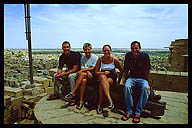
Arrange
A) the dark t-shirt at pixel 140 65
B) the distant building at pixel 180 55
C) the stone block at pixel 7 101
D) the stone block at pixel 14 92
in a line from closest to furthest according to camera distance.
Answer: the dark t-shirt at pixel 140 65, the stone block at pixel 7 101, the stone block at pixel 14 92, the distant building at pixel 180 55

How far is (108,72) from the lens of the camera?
384 cm

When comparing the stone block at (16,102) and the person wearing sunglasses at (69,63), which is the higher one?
the person wearing sunglasses at (69,63)

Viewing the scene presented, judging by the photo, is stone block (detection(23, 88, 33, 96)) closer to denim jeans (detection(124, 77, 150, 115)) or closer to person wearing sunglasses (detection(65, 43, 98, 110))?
person wearing sunglasses (detection(65, 43, 98, 110))

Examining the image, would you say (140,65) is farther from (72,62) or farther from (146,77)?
(72,62)

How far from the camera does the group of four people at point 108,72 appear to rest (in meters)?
3.41

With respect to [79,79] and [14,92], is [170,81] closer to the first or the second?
[79,79]

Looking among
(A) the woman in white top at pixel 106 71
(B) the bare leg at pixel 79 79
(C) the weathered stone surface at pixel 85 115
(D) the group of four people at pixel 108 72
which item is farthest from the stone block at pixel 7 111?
(A) the woman in white top at pixel 106 71

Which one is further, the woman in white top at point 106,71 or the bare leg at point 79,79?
the bare leg at point 79,79

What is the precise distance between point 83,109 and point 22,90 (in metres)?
3.61

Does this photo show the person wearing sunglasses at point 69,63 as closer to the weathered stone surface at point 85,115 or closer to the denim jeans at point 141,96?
the weathered stone surface at point 85,115

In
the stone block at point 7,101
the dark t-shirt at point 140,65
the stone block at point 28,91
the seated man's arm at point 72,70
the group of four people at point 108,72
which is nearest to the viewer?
the group of four people at point 108,72

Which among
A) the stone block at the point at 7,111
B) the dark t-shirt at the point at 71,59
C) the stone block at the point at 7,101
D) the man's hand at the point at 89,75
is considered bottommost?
the stone block at the point at 7,111

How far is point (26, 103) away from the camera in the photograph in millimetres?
6148

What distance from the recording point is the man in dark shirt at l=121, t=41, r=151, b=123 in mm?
3359
